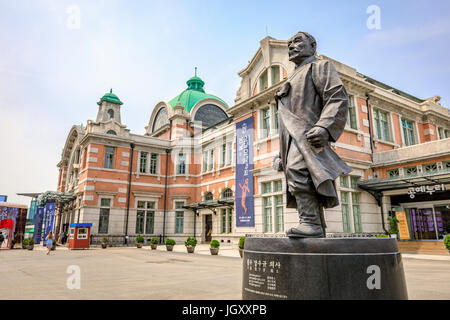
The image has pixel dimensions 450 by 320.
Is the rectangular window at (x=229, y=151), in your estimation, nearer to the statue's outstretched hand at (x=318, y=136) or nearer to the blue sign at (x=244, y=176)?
the blue sign at (x=244, y=176)

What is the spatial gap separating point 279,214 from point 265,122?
5.50m

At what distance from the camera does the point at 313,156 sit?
3.69 metres

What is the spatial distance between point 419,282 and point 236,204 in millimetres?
13451

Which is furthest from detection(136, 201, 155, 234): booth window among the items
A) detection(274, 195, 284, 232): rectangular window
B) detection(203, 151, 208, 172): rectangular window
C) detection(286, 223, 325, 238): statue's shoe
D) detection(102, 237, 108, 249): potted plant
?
detection(286, 223, 325, 238): statue's shoe

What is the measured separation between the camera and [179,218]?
87.0 feet

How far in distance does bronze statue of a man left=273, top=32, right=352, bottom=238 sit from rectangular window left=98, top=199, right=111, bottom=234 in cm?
2242

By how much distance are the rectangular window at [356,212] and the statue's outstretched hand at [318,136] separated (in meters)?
13.4

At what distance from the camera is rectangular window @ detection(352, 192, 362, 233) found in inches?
608

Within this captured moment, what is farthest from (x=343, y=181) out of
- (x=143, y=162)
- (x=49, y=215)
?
(x=49, y=215)

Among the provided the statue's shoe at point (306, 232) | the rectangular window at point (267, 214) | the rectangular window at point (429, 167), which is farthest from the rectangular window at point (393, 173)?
the statue's shoe at point (306, 232)

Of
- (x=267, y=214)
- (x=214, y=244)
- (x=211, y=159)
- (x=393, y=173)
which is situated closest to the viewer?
(x=214, y=244)

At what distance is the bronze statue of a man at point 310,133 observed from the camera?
3609 millimetres

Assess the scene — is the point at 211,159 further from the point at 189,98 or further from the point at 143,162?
the point at 189,98
